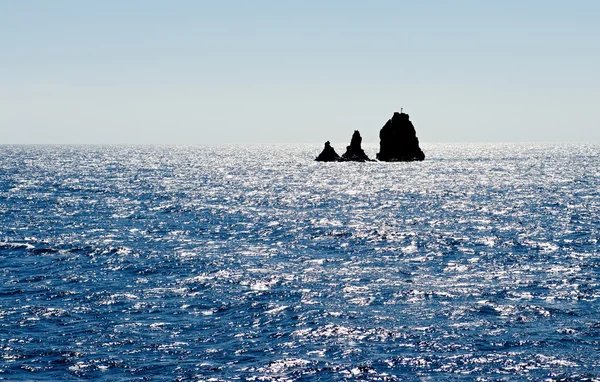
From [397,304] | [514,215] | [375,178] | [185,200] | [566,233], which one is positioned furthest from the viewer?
[375,178]

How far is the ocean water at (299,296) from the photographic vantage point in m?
25.5

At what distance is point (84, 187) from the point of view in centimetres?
11912

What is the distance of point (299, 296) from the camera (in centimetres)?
3653

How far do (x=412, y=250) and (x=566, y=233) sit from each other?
1958 centimetres

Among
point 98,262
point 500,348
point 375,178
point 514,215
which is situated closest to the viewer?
point 500,348

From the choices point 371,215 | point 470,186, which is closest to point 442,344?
point 371,215

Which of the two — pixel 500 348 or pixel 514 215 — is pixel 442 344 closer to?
pixel 500 348

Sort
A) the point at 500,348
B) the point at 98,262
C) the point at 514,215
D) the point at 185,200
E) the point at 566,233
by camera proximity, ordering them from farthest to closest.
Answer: the point at 185,200 < the point at 514,215 < the point at 566,233 < the point at 98,262 < the point at 500,348

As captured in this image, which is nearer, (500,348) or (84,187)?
(500,348)

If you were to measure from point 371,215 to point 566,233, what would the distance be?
969 inches

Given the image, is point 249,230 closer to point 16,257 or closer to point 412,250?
point 412,250

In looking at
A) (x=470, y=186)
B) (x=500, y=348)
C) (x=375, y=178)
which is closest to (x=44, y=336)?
(x=500, y=348)

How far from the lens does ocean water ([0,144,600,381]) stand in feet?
83.7

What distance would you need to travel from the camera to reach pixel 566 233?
61.4 m
